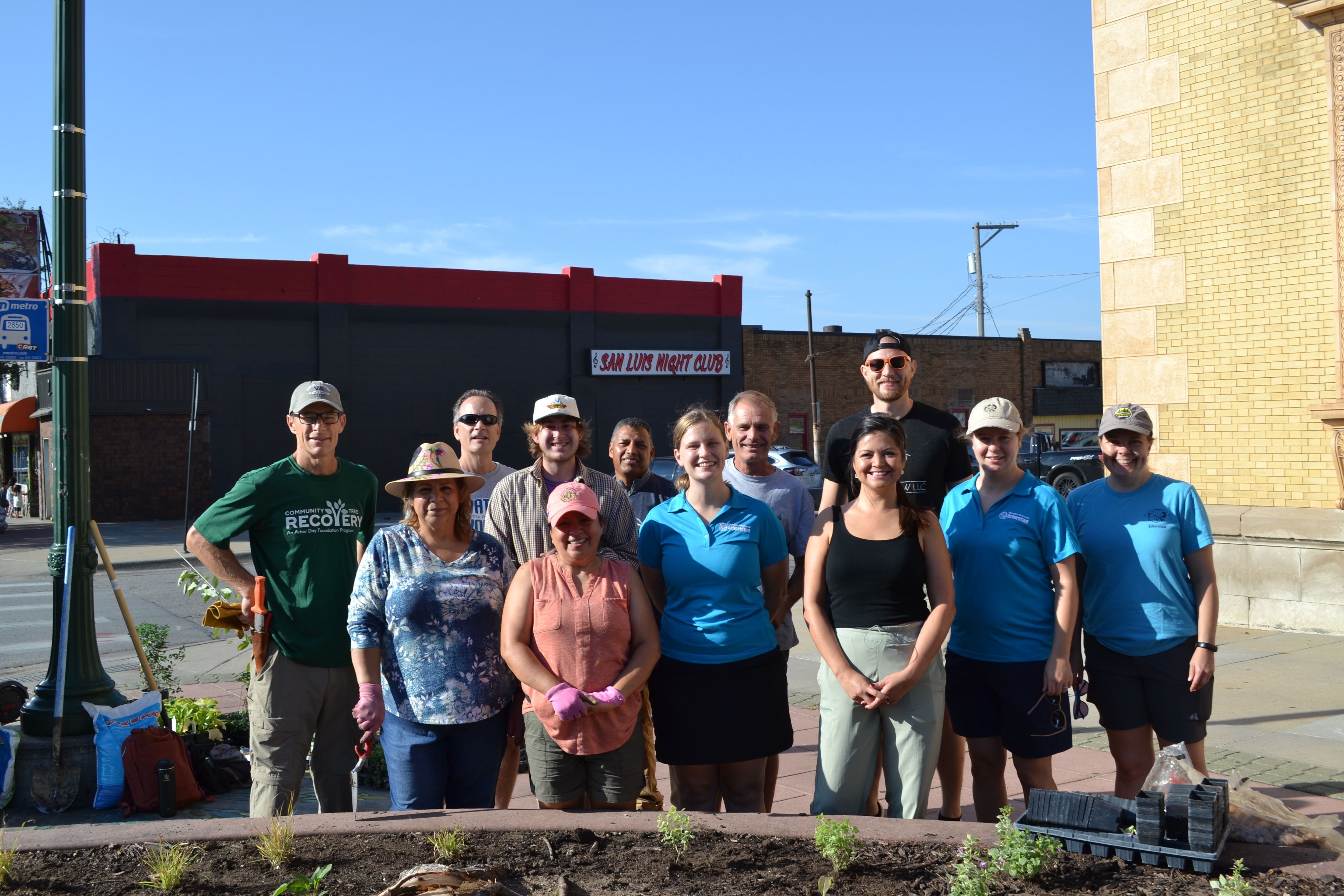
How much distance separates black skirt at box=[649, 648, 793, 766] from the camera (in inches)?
161

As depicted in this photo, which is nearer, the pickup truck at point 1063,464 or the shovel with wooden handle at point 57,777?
the shovel with wooden handle at point 57,777

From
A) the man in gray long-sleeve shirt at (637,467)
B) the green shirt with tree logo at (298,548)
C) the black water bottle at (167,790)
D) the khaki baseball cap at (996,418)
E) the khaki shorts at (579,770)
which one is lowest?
the black water bottle at (167,790)

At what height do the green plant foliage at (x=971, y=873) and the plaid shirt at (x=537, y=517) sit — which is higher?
the plaid shirt at (x=537, y=517)

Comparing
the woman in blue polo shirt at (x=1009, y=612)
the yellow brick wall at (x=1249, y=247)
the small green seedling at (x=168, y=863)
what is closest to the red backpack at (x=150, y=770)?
the small green seedling at (x=168, y=863)

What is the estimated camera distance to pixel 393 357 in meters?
29.0

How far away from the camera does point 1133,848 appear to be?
3.34 metres

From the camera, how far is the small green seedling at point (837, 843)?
3.42 m

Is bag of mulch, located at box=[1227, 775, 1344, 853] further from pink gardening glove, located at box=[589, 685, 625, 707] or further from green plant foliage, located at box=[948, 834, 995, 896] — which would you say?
pink gardening glove, located at box=[589, 685, 625, 707]

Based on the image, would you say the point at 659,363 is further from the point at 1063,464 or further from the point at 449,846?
the point at 449,846

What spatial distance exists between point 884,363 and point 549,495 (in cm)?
155

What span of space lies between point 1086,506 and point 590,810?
2.39 metres

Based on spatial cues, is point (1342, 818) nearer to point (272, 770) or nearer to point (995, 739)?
point (995, 739)

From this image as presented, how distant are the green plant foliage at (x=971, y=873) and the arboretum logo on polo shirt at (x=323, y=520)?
2694 mm

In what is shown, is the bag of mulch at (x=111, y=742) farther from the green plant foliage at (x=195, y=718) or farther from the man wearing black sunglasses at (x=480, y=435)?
the man wearing black sunglasses at (x=480, y=435)
